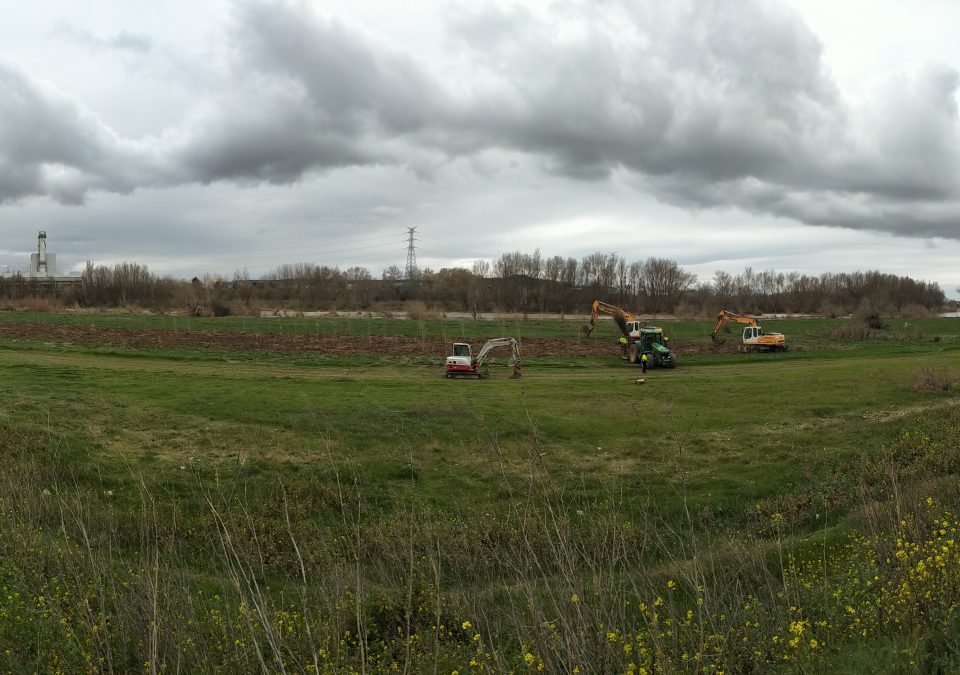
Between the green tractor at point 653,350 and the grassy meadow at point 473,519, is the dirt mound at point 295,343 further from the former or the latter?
the grassy meadow at point 473,519

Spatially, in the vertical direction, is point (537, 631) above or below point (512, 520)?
above

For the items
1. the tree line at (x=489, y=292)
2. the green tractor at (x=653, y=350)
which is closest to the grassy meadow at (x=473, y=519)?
the green tractor at (x=653, y=350)

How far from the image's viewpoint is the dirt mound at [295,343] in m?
40.4

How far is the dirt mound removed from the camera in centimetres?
4041

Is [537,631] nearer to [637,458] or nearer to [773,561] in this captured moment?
[773,561]

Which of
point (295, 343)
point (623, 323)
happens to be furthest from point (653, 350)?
point (295, 343)

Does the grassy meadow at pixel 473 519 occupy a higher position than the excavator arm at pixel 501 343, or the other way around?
the excavator arm at pixel 501 343

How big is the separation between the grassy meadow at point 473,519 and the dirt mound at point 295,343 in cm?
606

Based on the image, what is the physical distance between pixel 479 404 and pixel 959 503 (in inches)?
595

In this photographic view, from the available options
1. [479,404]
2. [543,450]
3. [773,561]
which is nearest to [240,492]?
[543,450]

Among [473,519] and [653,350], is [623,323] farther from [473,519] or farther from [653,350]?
[473,519]

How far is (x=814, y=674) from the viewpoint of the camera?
4.98m

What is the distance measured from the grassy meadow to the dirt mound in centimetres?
606

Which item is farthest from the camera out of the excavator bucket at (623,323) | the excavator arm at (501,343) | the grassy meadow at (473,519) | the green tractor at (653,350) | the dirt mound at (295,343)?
the excavator bucket at (623,323)
